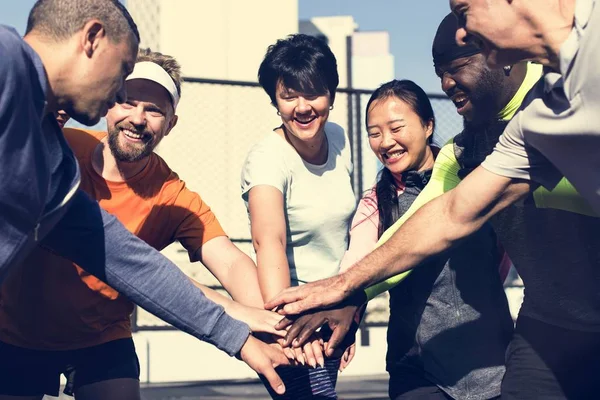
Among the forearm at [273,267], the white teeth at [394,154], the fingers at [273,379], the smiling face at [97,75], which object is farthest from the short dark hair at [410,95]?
the smiling face at [97,75]

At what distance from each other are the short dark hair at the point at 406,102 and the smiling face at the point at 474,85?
0.33 metres

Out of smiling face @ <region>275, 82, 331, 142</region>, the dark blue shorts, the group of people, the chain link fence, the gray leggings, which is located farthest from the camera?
the chain link fence

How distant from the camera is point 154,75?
4.01 metres

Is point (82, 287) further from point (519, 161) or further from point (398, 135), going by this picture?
point (519, 161)

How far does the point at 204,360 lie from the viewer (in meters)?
8.82

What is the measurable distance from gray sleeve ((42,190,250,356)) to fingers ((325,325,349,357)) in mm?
386

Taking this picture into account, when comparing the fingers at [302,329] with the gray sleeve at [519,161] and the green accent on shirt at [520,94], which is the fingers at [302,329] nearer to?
the gray sleeve at [519,161]

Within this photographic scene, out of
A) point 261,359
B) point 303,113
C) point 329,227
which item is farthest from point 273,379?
point 303,113

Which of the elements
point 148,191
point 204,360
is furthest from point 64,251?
point 204,360

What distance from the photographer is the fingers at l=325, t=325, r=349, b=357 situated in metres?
3.85

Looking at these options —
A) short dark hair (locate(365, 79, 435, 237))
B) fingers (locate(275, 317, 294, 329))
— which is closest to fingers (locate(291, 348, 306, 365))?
fingers (locate(275, 317, 294, 329))

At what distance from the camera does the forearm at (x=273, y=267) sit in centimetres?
391

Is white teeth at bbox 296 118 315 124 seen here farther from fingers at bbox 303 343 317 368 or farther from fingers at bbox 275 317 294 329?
fingers at bbox 303 343 317 368

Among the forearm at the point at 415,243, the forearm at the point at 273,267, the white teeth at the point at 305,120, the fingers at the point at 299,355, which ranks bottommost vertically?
the fingers at the point at 299,355
